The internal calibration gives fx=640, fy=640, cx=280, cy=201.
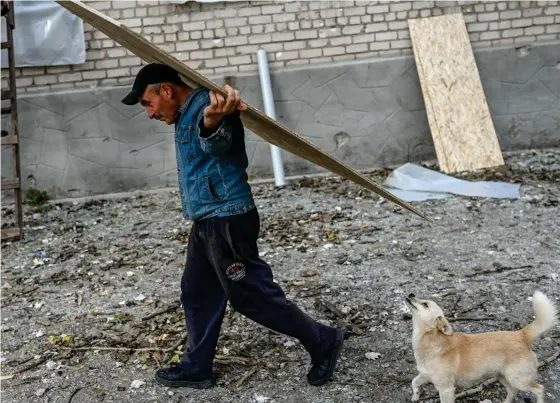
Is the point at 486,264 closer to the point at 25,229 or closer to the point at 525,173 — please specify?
the point at 525,173

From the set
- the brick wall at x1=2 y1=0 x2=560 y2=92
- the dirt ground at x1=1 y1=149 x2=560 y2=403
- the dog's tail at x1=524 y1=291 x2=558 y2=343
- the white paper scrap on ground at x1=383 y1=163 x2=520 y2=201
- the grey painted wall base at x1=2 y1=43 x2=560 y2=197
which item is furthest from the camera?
the grey painted wall base at x1=2 y1=43 x2=560 y2=197

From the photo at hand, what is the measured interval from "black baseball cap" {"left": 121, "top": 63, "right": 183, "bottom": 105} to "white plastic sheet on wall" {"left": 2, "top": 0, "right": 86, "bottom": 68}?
4667mm

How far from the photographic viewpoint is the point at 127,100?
2.99 meters

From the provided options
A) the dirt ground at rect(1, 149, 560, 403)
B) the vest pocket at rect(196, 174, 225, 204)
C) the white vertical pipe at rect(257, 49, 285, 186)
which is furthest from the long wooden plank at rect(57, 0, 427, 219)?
the white vertical pipe at rect(257, 49, 285, 186)

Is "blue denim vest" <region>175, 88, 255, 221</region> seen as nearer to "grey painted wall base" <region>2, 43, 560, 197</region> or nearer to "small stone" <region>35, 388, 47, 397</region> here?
"small stone" <region>35, 388, 47, 397</region>

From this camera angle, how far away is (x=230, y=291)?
310 centimetres

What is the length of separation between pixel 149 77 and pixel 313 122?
4.85 m

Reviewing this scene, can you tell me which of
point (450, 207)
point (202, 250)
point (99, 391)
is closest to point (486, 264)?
point (450, 207)

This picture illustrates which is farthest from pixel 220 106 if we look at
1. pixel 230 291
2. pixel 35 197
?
pixel 35 197

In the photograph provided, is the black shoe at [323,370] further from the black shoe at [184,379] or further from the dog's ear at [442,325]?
→ the dog's ear at [442,325]

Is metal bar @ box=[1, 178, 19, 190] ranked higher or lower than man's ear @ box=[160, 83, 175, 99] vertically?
lower

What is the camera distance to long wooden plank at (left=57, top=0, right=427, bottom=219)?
104 inches

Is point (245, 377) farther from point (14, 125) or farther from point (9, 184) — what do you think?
point (14, 125)

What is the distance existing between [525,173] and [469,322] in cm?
363
